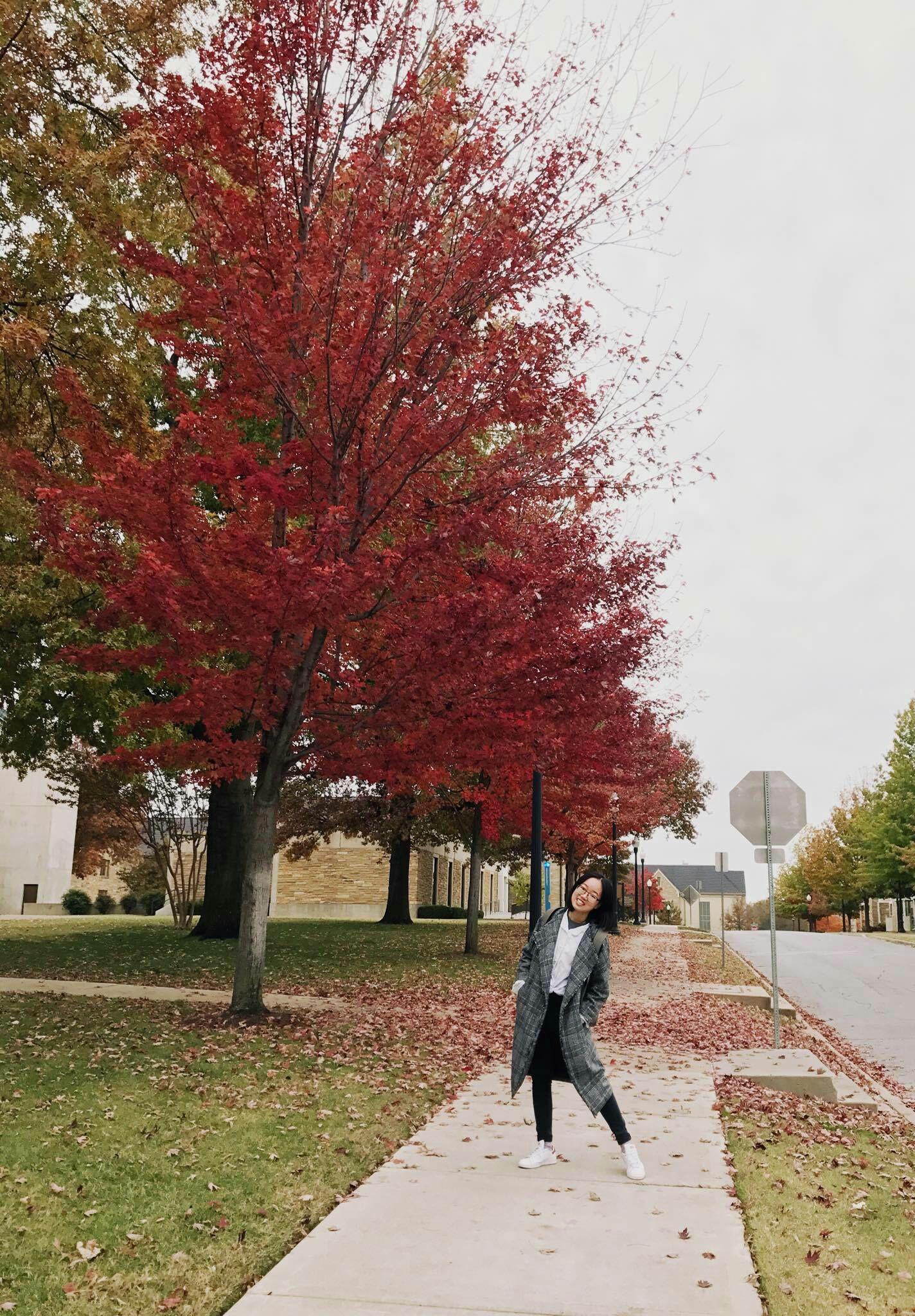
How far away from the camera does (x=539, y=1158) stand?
20.5 feet

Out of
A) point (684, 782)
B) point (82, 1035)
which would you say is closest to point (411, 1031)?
point (82, 1035)

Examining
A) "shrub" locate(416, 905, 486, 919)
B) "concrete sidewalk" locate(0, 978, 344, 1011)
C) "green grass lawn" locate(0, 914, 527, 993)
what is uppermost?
"shrub" locate(416, 905, 486, 919)

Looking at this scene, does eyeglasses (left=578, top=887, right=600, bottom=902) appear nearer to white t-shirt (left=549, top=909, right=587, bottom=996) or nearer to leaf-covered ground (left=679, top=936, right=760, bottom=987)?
white t-shirt (left=549, top=909, right=587, bottom=996)

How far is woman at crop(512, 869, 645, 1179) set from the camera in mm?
6008

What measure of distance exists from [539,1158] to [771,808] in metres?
6.96

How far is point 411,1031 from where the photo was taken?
11492 millimetres

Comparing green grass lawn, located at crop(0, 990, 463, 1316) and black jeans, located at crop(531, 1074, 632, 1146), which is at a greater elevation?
black jeans, located at crop(531, 1074, 632, 1146)

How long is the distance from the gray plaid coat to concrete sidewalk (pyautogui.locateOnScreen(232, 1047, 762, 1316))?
55 cm

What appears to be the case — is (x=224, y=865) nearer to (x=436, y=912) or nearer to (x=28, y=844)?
(x=28, y=844)

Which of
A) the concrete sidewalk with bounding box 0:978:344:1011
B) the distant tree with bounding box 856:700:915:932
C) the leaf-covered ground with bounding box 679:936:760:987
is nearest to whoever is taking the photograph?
the concrete sidewalk with bounding box 0:978:344:1011

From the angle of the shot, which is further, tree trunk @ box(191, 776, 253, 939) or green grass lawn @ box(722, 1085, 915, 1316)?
tree trunk @ box(191, 776, 253, 939)

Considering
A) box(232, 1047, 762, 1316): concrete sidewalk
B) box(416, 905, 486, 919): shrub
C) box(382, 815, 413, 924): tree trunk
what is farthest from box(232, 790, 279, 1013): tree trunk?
box(416, 905, 486, 919): shrub

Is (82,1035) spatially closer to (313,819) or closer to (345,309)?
(345,309)

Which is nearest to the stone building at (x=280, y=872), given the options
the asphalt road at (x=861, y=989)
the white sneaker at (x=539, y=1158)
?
the asphalt road at (x=861, y=989)
